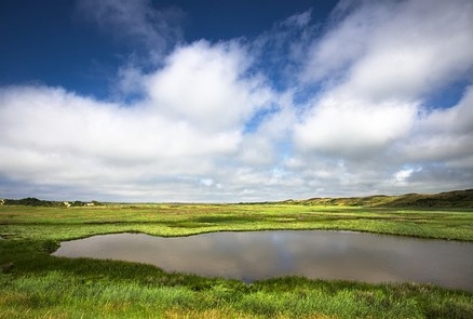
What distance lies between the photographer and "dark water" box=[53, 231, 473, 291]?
84.2ft

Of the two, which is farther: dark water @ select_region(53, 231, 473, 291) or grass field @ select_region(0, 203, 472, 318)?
dark water @ select_region(53, 231, 473, 291)

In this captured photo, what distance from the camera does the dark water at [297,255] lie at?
84.2ft

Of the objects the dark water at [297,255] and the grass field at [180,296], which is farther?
the dark water at [297,255]

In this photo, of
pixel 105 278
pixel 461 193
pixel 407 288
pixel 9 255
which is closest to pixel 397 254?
pixel 407 288

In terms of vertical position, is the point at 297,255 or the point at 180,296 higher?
the point at 180,296

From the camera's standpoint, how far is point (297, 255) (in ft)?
108

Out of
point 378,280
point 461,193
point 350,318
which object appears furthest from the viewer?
point 461,193

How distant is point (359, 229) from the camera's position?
55781 millimetres

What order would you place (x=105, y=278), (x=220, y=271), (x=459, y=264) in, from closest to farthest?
(x=105, y=278)
(x=220, y=271)
(x=459, y=264)

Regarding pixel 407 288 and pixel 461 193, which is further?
pixel 461 193

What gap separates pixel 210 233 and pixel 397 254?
27.4 meters

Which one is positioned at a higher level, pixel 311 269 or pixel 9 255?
pixel 9 255

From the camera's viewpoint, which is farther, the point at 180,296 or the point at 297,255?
the point at 297,255

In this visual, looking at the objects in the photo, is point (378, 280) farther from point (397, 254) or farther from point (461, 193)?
point (461, 193)
